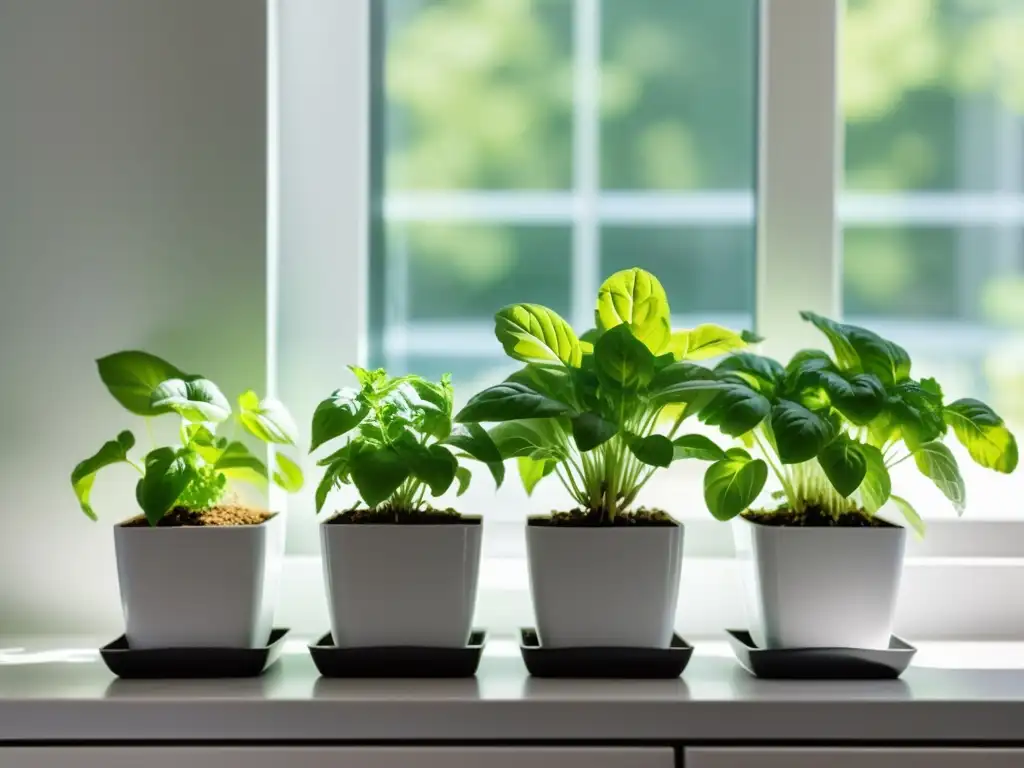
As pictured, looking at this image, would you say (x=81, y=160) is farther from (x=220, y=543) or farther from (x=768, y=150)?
(x=768, y=150)

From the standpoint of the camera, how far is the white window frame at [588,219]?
4.46ft

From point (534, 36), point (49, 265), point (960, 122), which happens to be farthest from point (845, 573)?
point (49, 265)

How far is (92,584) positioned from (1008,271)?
4.43ft

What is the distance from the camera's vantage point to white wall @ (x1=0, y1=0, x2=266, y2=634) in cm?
132

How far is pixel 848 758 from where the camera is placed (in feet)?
3.20

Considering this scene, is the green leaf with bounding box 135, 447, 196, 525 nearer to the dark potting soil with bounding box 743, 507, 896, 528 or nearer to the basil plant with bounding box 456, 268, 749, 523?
the basil plant with bounding box 456, 268, 749, 523

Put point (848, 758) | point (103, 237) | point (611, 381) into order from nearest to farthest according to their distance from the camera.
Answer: point (848, 758)
point (611, 381)
point (103, 237)

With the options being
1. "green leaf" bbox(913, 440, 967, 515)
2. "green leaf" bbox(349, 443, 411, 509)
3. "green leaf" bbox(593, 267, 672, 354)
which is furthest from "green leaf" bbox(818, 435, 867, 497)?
"green leaf" bbox(349, 443, 411, 509)

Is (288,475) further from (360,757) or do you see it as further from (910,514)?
(910,514)

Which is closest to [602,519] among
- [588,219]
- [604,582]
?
[604,582]

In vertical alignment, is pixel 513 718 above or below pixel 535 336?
below

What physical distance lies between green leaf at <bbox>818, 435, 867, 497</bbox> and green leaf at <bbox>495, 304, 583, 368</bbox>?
0.93ft

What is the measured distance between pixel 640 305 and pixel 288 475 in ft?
1.60

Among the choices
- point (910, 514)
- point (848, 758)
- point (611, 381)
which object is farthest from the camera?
point (910, 514)
